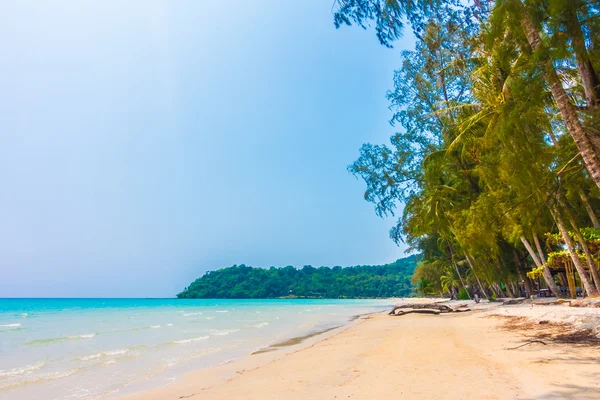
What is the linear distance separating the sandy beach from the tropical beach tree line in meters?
3.23

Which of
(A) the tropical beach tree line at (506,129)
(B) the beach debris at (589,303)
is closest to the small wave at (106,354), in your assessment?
(A) the tropical beach tree line at (506,129)

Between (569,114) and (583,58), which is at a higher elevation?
(583,58)

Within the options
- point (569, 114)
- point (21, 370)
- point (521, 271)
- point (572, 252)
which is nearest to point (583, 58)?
point (569, 114)

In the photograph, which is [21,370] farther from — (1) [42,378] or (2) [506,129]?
(2) [506,129]

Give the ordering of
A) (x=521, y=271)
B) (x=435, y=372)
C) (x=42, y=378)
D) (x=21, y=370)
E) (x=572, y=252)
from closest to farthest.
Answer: (x=435, y=372)
(x=42, y=378)
(x=21, y=370)
(x=572, y=252)
(x=521, y=271)

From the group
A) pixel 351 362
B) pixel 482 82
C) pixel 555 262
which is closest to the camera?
pixel 351 362

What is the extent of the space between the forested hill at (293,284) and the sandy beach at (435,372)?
445 ft

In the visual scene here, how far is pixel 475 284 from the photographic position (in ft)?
128

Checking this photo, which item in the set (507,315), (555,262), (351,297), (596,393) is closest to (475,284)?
(555,262)

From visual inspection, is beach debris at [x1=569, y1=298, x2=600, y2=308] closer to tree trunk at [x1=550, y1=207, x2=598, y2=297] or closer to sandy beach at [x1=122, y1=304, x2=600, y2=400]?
sandy beach at [x1=122, y1=304, x2=600, y2=400]

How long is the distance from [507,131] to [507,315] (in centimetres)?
1108

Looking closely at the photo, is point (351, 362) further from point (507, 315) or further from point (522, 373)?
point (507, 315)

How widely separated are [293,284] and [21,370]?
14289 cm

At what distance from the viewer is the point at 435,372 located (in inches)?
225
